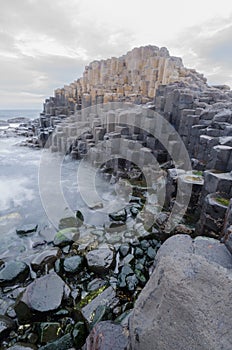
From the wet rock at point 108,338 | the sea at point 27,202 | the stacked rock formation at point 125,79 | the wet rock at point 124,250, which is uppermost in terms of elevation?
the stacked rock formation at point 125,79

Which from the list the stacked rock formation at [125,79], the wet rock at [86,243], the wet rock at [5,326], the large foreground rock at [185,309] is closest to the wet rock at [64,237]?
the wet rock at [86,243]

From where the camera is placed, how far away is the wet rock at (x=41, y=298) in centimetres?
240

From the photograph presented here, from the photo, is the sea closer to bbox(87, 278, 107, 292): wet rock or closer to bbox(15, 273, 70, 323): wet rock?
bbox(15, 273, 70, 323): wet rock

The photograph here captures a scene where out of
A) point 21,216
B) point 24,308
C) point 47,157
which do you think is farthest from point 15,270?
point 47,157

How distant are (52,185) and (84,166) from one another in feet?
6.42

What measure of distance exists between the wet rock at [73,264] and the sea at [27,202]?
98 centimetres

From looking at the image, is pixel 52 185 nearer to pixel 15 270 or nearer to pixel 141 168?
pixel 141 168

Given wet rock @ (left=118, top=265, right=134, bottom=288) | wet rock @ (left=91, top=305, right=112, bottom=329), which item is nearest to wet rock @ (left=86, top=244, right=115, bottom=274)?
wet rock @ (left=118, top=265, right=134, bottom=288)

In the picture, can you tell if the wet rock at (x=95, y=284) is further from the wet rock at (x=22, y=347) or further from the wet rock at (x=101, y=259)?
the wet rock at (x=22, y=347)

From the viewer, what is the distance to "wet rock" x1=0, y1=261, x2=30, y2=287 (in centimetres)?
295

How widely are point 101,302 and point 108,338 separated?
1.09 meters

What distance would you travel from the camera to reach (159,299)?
129 cm

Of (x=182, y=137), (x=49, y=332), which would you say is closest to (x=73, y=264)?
(x=49, y=332)

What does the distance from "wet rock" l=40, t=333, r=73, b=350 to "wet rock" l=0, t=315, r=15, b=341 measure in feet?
1.62
